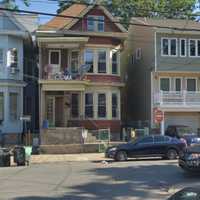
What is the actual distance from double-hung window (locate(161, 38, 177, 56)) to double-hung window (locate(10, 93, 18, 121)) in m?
12.2

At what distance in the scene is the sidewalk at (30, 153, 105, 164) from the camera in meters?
31.6

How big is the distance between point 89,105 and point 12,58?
6703 mm

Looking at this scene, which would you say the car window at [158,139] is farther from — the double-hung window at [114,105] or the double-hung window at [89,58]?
the double-hung window at [89,58]

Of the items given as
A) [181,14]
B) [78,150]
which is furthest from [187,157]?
[181,14]

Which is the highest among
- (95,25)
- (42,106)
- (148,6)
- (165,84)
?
(148,6)

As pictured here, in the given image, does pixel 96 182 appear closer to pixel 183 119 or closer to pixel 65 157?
pixel 65 157

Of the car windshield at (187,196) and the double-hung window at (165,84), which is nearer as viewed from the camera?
the car windshield at (187,196)

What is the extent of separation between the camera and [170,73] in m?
43.9

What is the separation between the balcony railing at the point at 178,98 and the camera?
140ft

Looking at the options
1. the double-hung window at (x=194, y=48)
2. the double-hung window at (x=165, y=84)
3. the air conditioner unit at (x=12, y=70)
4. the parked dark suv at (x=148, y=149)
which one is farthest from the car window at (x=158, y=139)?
the double-hung window at (x=194, y=48)

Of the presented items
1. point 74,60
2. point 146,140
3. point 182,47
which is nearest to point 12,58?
point 74,60

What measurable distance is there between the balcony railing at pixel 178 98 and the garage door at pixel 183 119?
149 cm

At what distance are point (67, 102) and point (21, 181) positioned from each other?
814 inches

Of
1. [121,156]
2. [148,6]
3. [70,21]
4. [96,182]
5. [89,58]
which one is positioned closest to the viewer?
[96,182]
